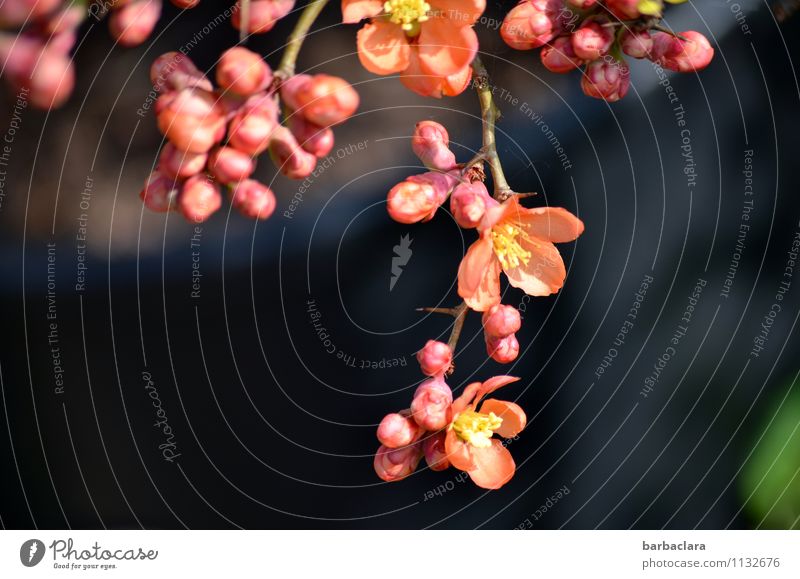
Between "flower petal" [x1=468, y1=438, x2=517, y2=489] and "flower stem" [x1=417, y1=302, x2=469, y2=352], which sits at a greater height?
"flower stem" [x1=417, y1=302, x2=469, y2=352]

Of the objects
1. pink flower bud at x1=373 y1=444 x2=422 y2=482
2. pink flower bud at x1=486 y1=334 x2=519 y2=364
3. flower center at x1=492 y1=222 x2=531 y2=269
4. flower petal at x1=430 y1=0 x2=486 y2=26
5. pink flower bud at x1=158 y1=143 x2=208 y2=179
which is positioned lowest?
pink flower bud at x1=373 y1=444 x2=422 y2=482

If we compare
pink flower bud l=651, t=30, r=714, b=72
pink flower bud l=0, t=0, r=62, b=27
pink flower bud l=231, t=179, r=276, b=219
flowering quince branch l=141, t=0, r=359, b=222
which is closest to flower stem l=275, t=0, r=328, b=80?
flowering quince branch l=141, t=0, r=359, b=222

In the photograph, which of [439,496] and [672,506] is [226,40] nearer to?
[439,496]

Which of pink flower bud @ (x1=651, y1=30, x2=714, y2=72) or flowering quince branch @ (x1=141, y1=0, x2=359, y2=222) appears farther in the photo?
pink flower bud @ (x1=651, y1=30, x2=714, y2=72)

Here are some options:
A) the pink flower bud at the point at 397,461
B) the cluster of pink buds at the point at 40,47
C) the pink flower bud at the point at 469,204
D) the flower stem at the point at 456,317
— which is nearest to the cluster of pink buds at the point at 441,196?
the pink flower bud at the point at 469,204

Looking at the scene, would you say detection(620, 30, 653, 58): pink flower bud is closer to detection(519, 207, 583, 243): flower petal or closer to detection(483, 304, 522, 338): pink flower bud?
detection(519, 207, 583, 243): flower petal

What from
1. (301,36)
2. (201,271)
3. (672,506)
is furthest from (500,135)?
(672,506)

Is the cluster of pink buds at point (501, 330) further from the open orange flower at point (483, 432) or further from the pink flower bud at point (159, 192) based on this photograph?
the pink flower bud at point (159, 192)
